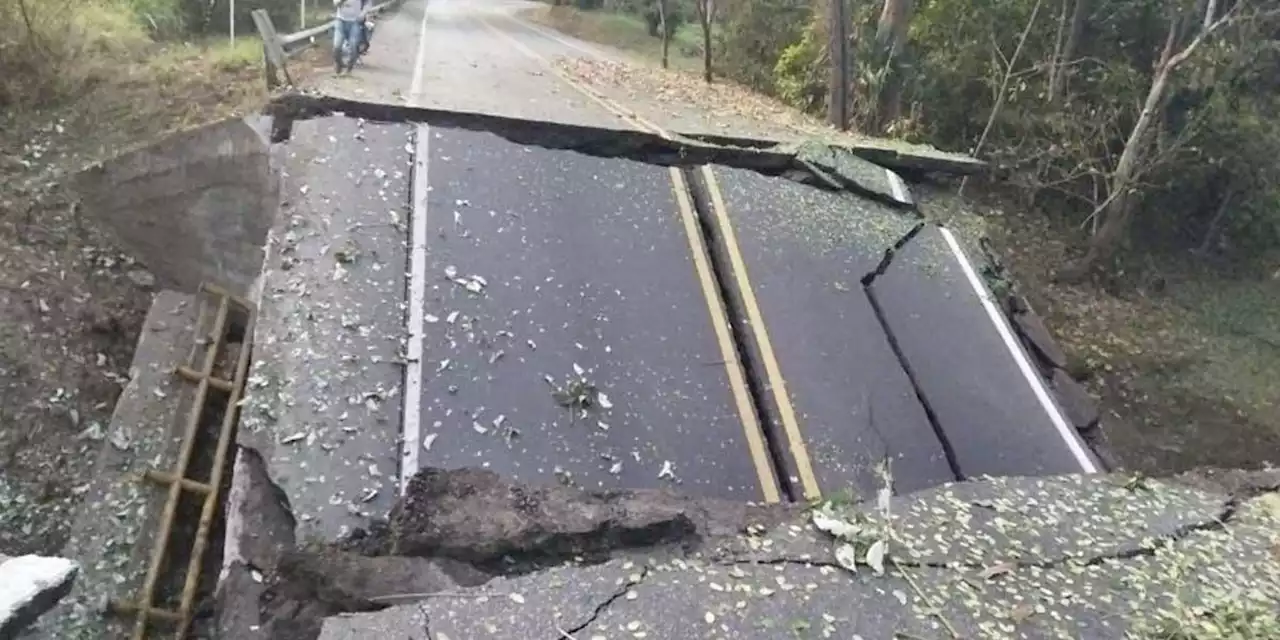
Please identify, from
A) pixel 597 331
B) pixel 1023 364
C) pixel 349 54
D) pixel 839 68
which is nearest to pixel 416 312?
→ pixel 597 331

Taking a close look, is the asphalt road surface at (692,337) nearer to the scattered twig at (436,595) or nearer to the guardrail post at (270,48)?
the scattered twig at (436,595)

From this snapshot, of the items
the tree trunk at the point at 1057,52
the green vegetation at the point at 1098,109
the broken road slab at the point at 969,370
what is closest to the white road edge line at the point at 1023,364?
the broken road slab at the point at 969,370

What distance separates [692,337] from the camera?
6.55m

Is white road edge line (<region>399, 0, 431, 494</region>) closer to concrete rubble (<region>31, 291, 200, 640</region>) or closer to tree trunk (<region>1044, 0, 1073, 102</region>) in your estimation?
concrete rubble (<region>31, 291, 200, 640</region>)

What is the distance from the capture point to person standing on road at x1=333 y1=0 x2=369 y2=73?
1266 centimetres

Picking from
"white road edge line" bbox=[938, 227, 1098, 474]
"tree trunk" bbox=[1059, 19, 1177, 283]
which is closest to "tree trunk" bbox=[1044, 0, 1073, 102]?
"tree trunk" bbox=[1059, 19, 1177, 283]

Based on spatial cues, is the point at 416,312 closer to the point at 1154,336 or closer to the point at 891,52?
the point at 891,52

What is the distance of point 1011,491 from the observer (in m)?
4.95

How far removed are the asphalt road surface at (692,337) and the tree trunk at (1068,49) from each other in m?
9.31

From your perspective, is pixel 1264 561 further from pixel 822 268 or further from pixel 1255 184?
pixel 1255 184

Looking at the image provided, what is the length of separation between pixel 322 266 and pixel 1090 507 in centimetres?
450

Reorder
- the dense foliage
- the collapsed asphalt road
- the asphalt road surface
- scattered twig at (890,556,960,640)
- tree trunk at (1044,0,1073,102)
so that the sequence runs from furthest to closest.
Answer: tree trunk at (1044,0,1073,102) < the dense foliage < the asphalt road surface < the collapsed asphalt road < scattered twig at (890,556,960,640)

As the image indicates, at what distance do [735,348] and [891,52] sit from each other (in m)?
10.9

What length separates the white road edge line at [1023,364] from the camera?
652 cm
